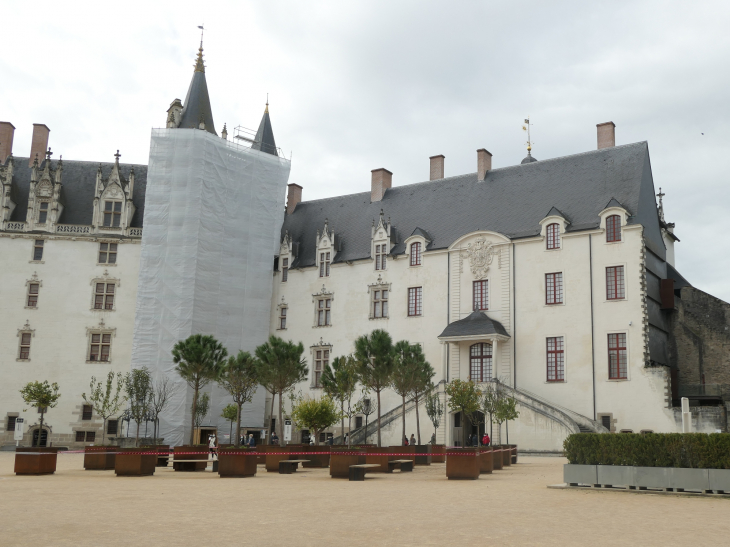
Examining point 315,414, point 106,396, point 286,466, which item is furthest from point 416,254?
point 286,466

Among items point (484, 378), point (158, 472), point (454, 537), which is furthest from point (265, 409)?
point (454, 537)

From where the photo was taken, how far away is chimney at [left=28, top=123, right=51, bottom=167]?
42.5 m

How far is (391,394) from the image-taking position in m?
37.7

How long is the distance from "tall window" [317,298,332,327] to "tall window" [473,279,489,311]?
8.94 meters

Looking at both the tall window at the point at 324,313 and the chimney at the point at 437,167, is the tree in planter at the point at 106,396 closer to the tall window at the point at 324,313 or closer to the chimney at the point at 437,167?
the tall window at the point at 324,313

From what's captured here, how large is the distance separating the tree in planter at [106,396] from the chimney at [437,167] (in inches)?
797

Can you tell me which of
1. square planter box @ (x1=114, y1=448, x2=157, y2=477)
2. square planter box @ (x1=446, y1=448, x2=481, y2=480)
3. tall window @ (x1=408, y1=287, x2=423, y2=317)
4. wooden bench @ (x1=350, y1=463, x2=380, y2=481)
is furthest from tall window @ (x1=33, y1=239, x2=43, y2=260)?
square planter box @ (x1=446, y1=448, x2=481, y2=480)

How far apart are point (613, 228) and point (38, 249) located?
2900cm

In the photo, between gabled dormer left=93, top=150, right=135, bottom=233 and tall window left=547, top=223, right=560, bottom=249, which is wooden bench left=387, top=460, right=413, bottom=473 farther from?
gabled dormer left=93, top=150, right=135, bottom=233

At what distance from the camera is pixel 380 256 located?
40.1 m

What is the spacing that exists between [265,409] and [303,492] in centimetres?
2850

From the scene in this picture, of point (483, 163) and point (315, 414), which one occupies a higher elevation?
point (483, 163)

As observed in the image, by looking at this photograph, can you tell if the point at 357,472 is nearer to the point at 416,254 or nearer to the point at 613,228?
the point at 613,228

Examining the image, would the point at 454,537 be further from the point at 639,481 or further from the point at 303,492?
the point at 639,481
